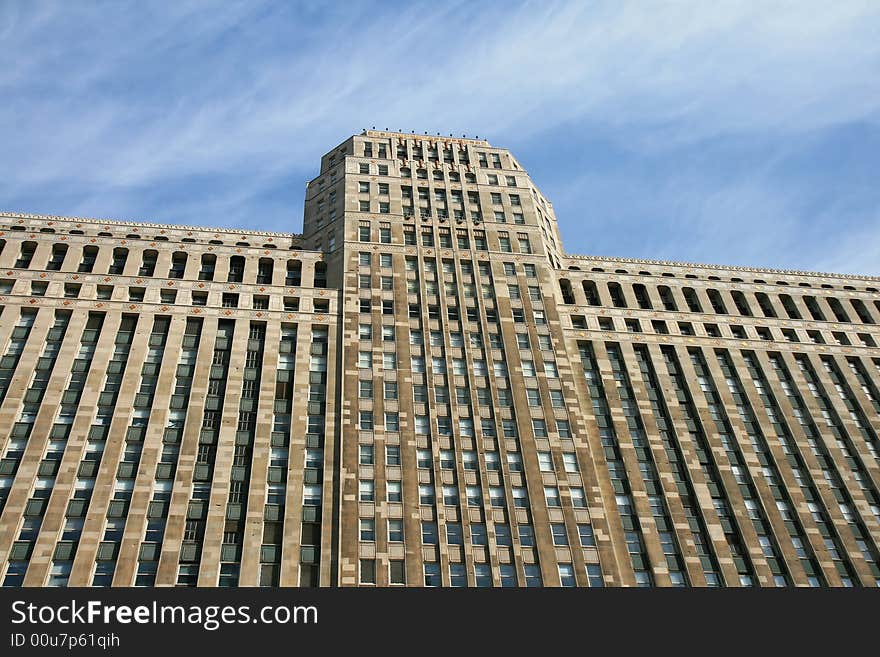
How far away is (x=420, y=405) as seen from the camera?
232 feet

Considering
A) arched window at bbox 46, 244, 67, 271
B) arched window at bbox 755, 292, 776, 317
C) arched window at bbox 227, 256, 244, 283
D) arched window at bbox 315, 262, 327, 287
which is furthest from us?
arched window at bbox 755, 292, 776, 317

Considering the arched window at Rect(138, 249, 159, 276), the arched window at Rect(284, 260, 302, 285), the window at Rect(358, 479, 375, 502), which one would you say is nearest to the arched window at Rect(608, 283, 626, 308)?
the arched window at Rect(284, 260, 302, 285)

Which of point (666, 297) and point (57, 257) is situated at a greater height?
point (57, 257)

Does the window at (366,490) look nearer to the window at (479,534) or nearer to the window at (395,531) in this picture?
the window at (395,531)

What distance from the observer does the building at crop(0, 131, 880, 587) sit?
2399 inches

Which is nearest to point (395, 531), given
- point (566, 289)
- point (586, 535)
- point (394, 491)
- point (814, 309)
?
point (394, 491)

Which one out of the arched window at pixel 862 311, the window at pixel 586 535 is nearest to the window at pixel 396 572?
the window at pixel 586 535

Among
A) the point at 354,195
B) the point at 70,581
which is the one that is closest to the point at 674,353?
the point at 354,195

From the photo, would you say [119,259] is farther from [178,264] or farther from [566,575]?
[566,575]

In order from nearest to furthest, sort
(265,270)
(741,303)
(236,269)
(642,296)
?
(236,269) → (265,270) → (642,296) → (741,303)

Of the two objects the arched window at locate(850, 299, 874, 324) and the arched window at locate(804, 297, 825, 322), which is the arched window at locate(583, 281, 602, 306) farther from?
the arched window at locate(850, 299, 874, 324)

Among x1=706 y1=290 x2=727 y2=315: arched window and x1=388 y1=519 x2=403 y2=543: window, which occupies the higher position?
x1=706 y1=290 x2=727 y2=315: arched window

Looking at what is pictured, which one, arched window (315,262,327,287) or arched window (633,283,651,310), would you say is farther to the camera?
arched window (633,283,651,310)

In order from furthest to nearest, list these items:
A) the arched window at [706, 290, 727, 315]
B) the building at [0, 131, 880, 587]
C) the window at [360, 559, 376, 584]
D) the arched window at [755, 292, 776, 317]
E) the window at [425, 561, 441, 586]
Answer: the arched window at [755, 292, 776, 317]
the arched window at [706, 290, 727, 315]
the building at [0, 131, 880, 587]
the window at [425, 561, 441, 586]
the window at [360, 559, 376, 584]
